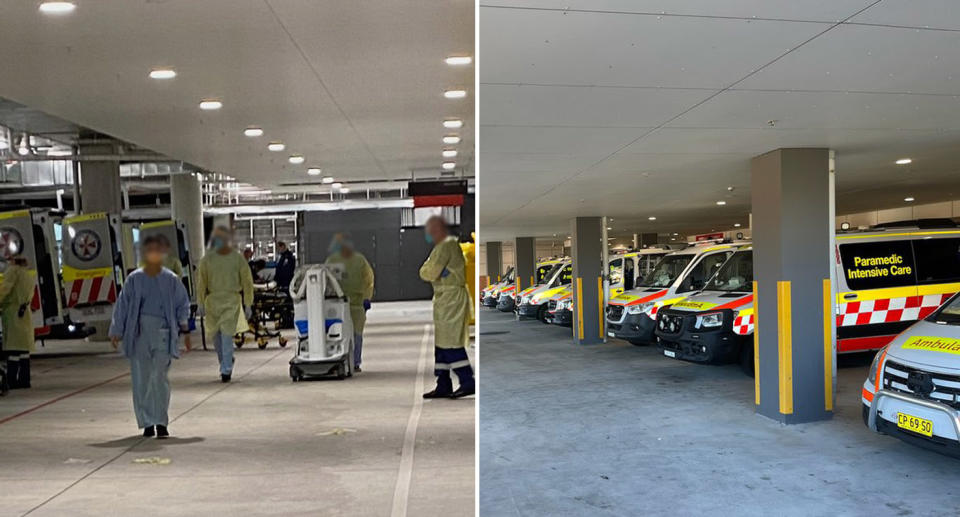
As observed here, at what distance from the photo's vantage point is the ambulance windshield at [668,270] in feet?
41.3

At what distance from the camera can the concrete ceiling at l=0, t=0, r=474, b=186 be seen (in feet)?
12.4

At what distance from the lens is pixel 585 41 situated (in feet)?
11.7

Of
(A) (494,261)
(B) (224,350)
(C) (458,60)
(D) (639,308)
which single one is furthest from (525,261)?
(B) (224,350)

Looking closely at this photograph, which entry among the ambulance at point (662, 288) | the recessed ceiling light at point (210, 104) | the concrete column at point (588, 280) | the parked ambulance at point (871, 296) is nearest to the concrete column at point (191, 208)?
the recessed ceiling light at point (210, 104)

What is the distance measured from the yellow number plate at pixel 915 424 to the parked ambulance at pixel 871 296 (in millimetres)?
3623

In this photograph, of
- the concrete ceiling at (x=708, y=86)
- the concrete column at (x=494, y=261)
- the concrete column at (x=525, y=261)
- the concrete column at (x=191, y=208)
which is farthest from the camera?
the concrete column at (x=494, y=261)

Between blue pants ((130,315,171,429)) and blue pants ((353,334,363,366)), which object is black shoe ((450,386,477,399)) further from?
blue pants ((130,315,171,429))

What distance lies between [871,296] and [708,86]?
5.30 m

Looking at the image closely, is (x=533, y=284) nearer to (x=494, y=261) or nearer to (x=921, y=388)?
(x=494, y=261)

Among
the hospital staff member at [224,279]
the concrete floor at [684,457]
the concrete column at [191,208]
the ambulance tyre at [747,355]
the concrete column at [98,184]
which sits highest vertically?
the concrete column at [98,184]

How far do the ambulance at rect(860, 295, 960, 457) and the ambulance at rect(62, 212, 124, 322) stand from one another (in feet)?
17.3

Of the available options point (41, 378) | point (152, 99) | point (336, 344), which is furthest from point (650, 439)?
point (41, 378)

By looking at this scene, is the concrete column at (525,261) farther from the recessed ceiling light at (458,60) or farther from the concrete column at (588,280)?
the recessed ceiling light at (458,60)

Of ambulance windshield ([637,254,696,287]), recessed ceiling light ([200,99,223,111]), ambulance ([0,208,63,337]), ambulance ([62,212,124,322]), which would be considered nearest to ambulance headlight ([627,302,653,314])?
ambulance windshield ([637,254,696,287])
